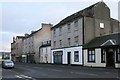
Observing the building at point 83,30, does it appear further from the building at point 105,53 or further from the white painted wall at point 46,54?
the white painted wall at point 46,54

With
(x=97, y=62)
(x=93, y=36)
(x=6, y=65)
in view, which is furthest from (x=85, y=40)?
(x=6, y=65)

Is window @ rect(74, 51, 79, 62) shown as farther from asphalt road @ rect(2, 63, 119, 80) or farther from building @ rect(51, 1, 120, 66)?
asphalt road @ rect(2, 63, 119, 80)

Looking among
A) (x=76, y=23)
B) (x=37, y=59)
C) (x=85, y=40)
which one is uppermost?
(x=76, y=23)

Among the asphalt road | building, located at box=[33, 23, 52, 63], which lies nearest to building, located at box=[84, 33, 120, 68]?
the asphalt road

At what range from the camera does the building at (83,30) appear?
46.3 meters

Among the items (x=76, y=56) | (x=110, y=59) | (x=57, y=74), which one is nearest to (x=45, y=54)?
(x=76, y=56)

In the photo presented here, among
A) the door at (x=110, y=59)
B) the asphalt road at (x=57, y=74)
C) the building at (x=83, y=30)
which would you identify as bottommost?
the asphalt road at (x=57, y=74)

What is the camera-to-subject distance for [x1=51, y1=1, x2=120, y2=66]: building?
46.3 m

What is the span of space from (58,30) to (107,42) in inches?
795

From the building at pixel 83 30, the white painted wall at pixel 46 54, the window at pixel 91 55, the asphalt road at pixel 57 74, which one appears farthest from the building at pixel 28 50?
the asphalt road at pixel 57 74

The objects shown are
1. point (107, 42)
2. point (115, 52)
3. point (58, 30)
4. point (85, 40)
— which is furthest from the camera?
point (58, 30)

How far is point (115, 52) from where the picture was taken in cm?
3644

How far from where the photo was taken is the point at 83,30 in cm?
4612

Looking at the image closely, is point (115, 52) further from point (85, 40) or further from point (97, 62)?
point (85, 40)
